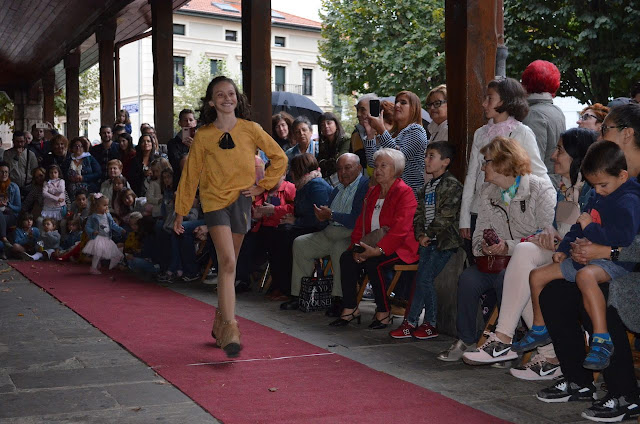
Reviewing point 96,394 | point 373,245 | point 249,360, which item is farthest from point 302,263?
point 96,394

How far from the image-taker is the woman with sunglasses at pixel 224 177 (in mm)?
6074

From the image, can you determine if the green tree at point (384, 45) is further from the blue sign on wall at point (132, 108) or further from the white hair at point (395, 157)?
the blue sign on wall at point (132, 108)

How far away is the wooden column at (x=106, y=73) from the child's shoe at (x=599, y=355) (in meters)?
15.7

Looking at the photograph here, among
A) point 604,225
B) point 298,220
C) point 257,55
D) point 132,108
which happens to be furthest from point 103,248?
point 132,108

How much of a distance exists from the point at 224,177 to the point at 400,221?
150 cm

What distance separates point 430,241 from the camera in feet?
21.4

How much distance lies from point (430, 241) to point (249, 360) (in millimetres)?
1693

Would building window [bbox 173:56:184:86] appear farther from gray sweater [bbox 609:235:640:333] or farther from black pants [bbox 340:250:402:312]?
gray sweater [bbox 609:235:640:333]

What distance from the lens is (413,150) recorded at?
7.44 metres

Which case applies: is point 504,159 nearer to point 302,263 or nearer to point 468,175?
point 468,175

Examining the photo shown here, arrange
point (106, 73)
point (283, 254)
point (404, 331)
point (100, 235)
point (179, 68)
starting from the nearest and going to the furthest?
point (404, 331) → point (283, 254) → point (100, 235) → point (106, 73) → point (179, 68)

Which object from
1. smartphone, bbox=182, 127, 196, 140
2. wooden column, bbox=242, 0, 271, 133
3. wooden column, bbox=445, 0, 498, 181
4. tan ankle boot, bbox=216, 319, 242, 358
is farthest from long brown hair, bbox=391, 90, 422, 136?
smartphone, bbox=182, 127, 196, 140

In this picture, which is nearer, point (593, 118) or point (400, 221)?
point (593, 118)

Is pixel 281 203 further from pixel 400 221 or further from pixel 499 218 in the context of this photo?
pixel 499 218
